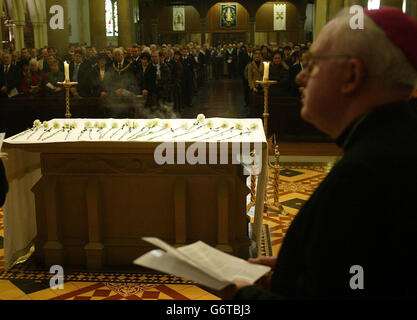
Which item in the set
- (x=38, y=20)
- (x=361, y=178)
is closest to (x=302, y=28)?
(x=38, y=20)

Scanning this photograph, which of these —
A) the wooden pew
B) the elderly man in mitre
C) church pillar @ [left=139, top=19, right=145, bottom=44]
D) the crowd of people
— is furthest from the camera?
church pillar @ [left=139, top=19, right=145, bottom=44]

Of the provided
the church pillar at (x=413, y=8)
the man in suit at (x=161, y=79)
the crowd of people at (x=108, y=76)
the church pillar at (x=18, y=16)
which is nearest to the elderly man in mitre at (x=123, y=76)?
the crowd of people at (x=108, y=76)

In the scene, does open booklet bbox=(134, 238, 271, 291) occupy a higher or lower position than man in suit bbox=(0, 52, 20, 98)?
lower

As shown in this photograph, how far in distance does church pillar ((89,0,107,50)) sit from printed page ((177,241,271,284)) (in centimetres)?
1620

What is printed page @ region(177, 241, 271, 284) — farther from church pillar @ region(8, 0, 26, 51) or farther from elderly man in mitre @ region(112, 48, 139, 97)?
church pillar @ region(8, 0, 26, 51)

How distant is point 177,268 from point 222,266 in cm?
16

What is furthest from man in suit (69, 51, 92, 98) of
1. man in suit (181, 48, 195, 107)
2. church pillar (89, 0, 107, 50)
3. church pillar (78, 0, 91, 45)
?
church pillar (78, 0, 91, 45)

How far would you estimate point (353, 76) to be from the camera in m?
1.27

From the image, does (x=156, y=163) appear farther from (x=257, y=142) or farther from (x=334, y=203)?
(x=334, y=203)

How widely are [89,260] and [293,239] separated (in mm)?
3120

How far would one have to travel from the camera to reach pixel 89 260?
4.17 metres

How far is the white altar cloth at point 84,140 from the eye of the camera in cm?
397

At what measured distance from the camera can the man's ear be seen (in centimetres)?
125
